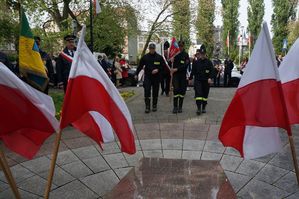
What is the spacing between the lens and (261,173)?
503 centimetres

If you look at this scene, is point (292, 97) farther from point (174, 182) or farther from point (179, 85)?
point (179, 85)

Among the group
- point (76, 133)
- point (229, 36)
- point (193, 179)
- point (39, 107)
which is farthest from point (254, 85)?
point (229, 36)

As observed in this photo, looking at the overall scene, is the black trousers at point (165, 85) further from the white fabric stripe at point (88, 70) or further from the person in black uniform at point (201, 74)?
the white fabric stripe at point (88, 70)

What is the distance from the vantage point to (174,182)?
157 inches

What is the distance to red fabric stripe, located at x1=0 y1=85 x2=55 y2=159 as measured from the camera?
3.50 metres

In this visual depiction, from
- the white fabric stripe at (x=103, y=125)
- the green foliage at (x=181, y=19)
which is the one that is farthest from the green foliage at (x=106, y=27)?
the white fabric stripe at (x=103, y=125)

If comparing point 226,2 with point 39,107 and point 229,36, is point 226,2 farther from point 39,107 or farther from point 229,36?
point 39,107

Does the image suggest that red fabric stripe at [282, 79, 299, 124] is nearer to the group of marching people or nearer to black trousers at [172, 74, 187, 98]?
the group of marching people

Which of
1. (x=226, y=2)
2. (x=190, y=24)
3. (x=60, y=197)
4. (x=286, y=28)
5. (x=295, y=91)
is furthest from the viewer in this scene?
(x=226, y=2)

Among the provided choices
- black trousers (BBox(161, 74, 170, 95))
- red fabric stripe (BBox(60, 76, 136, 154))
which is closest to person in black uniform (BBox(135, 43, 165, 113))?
black trousers (BBox(161, 74, 170, 95))

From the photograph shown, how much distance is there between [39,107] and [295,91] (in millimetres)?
2847

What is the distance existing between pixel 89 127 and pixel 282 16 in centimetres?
5427

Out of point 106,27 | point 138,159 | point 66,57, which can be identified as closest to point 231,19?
point 106,27

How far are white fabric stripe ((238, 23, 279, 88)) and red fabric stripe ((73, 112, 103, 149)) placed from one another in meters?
1.63
